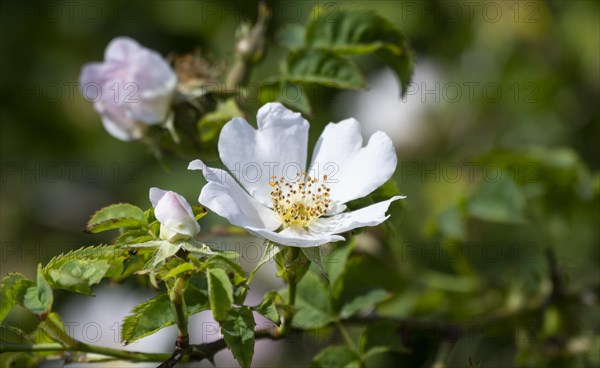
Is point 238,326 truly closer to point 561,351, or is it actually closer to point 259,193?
point 259,193

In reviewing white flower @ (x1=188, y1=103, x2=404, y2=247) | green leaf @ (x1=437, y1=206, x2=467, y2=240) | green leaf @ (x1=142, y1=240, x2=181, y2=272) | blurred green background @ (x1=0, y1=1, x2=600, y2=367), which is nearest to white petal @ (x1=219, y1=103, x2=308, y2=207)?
white flower @ (x1=188, y1=103, x2=404, y2=247)

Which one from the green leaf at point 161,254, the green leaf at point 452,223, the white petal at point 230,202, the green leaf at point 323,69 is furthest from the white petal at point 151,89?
the green leaf at point 452,223

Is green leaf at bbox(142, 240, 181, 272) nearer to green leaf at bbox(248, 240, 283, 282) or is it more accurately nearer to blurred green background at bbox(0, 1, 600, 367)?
green leaf at bbox(248, 240, 283, 282)

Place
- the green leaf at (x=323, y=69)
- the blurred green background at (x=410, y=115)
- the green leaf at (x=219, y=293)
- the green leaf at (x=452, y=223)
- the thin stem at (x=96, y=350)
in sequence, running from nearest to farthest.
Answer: the green leaf at (x=219, y=293) → the thin stem at (x=96, y=350) → the green leaf at (x=323, y=69) → the green leaf at (x=452, y=223) → the blurred green background at (x=410, y=115)

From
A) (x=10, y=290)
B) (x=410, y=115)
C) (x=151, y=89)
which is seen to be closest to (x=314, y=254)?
(x=10, y=290)

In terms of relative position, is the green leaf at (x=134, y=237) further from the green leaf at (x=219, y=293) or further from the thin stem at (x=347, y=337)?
the thin stem at (x=347, y=337)

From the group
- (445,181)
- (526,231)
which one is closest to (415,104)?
(445,181)
